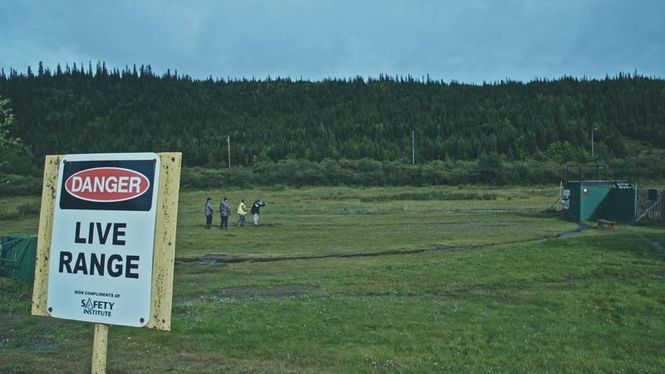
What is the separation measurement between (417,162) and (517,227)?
329 feet

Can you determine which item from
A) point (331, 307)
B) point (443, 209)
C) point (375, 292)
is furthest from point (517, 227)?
point (331, 307)

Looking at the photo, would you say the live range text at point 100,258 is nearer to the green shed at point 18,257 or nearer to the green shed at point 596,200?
the green shed at point 18,257

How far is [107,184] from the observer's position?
397 centimetres

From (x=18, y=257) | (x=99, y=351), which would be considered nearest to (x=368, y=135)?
(x=18, y=257)

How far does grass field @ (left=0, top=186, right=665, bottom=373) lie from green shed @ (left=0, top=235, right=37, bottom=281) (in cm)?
59

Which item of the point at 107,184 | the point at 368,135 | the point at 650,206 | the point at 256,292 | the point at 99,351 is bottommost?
the point at 256,292

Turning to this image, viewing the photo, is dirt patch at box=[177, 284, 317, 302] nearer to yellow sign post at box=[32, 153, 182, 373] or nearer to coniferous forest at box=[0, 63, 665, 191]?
yellow sign post at box=[32, 153, 182, 373]

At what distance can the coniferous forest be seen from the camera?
11625cm

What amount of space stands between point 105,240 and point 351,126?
175 m

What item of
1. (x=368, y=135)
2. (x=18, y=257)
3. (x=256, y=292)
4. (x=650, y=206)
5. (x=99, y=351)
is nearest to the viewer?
(x=99, y=351)

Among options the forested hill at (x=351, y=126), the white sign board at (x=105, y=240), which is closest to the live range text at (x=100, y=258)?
the white sign board at (x=105, y=240)

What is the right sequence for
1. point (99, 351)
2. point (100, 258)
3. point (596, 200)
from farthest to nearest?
point (596, 200), point (99, 351), point (100, 258)

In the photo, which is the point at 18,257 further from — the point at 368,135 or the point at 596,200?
the point at 368,135

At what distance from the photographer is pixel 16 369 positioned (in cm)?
741
